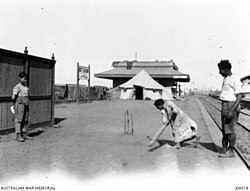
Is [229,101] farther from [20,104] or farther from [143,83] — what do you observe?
[143,83]

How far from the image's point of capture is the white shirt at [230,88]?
6.07 meters

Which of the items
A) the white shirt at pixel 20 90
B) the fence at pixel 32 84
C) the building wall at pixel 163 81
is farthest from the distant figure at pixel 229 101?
the building wall at pixel 163 81

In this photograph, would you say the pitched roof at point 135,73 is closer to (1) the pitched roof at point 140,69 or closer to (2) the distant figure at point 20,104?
(1) the pitched roof at point 140,69

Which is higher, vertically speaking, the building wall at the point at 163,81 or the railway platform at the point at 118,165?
the building wall at the point at 163,81

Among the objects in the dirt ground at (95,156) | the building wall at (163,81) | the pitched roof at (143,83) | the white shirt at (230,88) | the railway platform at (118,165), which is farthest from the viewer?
the building wall at (163,81)

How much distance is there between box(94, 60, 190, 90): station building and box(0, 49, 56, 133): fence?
3337cm

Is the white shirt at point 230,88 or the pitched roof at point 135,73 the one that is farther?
the pitched roof at point 135,73

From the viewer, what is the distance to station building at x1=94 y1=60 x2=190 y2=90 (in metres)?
44.3

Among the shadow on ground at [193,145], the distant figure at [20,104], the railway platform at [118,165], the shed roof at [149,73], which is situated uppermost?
the shed roof at [149,73]

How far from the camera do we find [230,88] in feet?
20.3

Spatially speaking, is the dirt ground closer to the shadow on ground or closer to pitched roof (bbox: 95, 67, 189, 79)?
the shadow on ground

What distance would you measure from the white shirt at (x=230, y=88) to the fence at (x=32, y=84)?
5.88 metres

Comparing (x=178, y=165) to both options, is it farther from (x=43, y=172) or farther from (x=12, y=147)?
(x=12, y=147)

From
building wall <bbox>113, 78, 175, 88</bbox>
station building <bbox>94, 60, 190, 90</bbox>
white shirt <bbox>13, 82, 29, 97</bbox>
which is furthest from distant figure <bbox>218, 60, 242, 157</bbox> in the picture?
building wall <bbox>113, 78, 175, 88</bbox>
